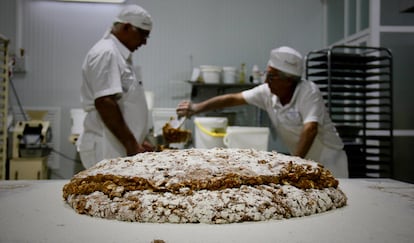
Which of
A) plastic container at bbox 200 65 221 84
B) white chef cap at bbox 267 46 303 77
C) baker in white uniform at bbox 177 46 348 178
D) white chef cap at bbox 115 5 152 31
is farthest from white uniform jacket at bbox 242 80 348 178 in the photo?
plastic container at bbox 200 65 221 84

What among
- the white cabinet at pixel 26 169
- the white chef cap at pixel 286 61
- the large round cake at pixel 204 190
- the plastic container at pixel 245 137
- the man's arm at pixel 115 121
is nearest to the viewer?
the large round cake at pixel 204 190

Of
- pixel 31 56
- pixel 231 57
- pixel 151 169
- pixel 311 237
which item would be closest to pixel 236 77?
pixel 231 57

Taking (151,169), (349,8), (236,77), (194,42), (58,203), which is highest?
(349,8)

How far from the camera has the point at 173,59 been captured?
15.1ft

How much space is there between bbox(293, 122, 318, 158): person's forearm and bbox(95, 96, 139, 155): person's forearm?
0.84 m

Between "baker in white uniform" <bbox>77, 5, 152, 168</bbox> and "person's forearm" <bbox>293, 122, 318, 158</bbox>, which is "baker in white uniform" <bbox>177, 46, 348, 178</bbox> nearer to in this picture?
"person's forearm" <bbox>293, 122, 318, 158</bbox>

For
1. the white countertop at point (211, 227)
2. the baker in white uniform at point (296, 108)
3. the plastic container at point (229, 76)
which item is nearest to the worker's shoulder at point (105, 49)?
the baker in white uniform at point (296, 108)

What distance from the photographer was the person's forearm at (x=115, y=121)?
1.95m

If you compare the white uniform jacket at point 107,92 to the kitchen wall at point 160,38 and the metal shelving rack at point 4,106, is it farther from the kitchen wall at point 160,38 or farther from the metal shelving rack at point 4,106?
the kitchen wall at point 160,38

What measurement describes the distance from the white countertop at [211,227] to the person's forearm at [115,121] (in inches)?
33.2

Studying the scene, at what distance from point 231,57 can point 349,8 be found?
1384 millimetres

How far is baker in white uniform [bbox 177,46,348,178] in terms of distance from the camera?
2145mm

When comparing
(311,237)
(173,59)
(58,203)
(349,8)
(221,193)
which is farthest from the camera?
(173,59)

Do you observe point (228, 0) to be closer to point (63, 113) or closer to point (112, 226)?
point (63, 113)
